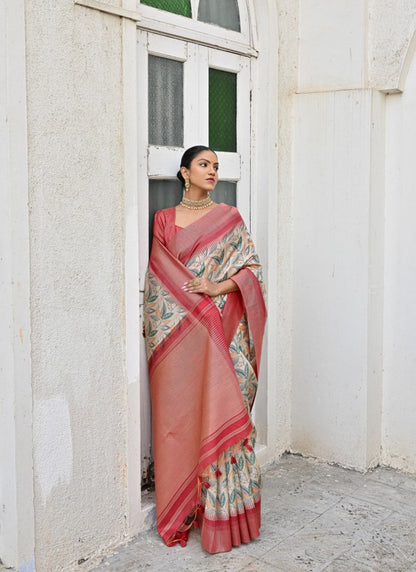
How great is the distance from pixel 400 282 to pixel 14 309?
8.05 ft

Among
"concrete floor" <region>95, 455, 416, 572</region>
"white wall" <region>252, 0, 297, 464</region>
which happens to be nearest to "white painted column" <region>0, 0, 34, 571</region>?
"concrete floor" <region>95, 455, 416, 572</region>

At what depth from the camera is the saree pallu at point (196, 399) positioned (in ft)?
11.3

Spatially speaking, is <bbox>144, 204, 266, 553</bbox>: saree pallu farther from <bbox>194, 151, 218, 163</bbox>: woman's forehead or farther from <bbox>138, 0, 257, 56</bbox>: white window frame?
<bbox>138, 0, 257, 56</bbox>: white window frame

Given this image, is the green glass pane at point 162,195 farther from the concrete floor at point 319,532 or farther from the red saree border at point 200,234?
the concrete floor at point 319,532

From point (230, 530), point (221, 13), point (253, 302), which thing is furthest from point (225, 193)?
point (230, 530)

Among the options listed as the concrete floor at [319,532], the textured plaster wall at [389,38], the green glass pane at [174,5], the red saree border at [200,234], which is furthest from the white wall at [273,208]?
the red saree border at [200,234]

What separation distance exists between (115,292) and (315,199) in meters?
1.69

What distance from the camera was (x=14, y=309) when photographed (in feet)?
9.41

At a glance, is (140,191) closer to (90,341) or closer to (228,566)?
(90,341)

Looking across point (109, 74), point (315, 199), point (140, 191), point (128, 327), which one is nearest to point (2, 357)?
point (128, 327)

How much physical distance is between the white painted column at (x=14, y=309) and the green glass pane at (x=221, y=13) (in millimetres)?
1342

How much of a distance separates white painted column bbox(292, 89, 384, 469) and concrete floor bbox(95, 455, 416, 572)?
0.27 meters

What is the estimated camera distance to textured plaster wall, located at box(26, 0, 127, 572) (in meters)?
2.97

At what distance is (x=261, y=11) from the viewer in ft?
13.9
